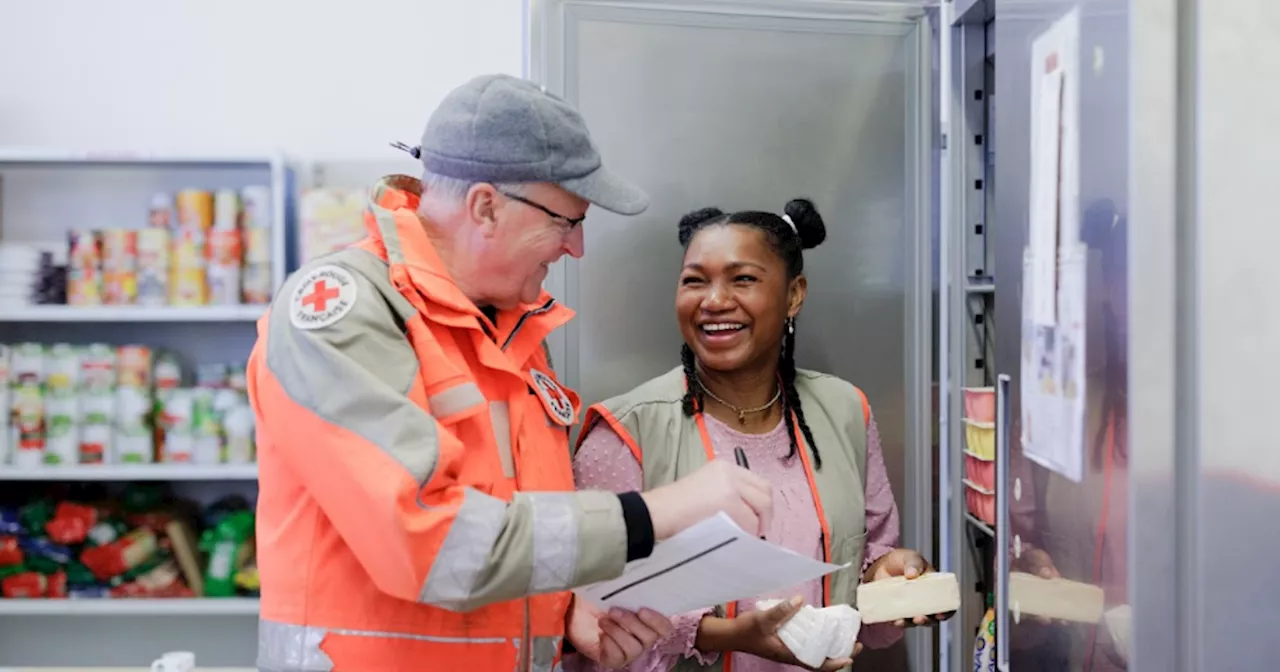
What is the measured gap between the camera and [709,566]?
1.22m

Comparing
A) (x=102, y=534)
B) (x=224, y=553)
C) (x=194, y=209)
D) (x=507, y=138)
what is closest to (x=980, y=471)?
(x=507, y=138)

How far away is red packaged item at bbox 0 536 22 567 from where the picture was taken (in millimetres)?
3271

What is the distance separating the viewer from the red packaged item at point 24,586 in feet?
10.8

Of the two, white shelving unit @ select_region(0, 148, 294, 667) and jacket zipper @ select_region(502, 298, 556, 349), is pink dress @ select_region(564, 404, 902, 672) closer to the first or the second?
jacket zipper @ select_region(502, 298, 556, 349)

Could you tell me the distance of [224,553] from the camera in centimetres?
333

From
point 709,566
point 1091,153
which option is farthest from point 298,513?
point 1091,153

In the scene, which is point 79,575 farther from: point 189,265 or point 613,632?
point 613,632

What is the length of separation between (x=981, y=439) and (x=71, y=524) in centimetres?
304

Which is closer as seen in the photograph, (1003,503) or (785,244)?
(1003,503)

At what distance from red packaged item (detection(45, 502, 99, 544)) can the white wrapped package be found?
2742mm

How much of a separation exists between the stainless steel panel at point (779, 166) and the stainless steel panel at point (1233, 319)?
1.18m

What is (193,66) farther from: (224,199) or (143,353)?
(143,353)

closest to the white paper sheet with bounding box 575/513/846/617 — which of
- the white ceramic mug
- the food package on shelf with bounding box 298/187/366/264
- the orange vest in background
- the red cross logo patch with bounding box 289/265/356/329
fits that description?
the orange vest in background

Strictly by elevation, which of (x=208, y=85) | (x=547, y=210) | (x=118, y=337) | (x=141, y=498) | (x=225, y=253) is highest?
(x=208, y=85)
